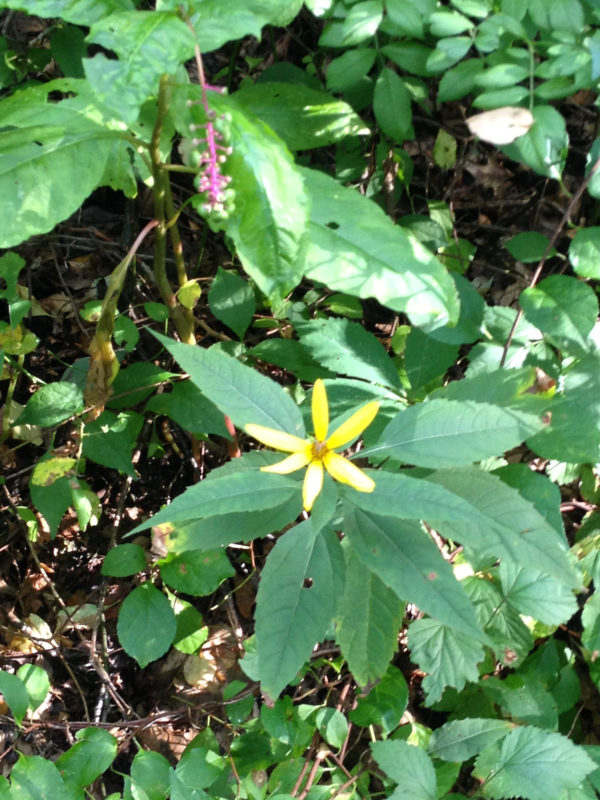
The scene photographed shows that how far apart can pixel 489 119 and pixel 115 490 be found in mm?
1812

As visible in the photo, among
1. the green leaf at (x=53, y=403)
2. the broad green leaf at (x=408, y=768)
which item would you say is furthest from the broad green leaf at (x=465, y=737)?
the green leaf at (x=53, y=403)

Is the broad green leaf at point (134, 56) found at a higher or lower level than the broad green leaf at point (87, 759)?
higher

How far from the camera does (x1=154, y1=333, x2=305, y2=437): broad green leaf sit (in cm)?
137

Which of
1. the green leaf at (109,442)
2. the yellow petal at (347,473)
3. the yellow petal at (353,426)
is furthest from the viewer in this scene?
the green leaf at (109,442)

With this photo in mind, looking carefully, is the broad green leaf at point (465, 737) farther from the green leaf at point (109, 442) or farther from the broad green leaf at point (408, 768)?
the green leaf at point (109, 442)

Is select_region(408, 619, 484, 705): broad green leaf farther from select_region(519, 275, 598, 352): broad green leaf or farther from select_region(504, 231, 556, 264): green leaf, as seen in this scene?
select_region(504, 231, 556, 264): green leaf

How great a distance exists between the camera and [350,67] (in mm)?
1909

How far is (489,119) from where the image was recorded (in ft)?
5.12

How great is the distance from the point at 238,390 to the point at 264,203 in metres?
0.38

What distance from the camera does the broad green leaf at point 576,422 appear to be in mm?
1600

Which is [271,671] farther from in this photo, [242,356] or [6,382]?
[6,382]

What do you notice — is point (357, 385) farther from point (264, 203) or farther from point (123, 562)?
point (123, 562)

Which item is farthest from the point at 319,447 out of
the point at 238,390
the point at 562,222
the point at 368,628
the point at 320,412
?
the point at 562,222

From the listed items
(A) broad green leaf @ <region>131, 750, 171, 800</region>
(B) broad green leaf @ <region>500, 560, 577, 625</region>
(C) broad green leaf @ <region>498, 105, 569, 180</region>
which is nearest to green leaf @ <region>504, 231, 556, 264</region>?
(C) broad green leaf @ <region>498, 105, 569, 180</region>
